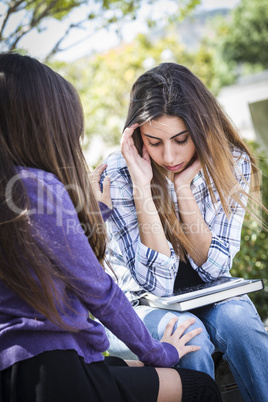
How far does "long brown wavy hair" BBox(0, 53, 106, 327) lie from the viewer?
1.48 meters

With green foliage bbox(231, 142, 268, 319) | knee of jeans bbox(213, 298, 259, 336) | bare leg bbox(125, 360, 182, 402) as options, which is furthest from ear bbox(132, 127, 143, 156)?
green foliage bbox(231, 142, 268, 319)

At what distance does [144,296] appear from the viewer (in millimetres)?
2434

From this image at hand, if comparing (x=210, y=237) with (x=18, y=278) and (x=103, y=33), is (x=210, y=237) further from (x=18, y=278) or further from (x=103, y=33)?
(x=103, y=33)

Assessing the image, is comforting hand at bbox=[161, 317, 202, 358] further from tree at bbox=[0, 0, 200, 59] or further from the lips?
tree at bbox=[0, 0, 200, 59]

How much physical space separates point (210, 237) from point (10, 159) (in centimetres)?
122

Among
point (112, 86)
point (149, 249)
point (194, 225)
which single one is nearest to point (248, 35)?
point (112, 86)

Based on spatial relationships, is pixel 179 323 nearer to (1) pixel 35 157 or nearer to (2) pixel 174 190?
(2) pixel 174 190

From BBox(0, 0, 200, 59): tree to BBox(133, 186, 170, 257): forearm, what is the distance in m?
2.22

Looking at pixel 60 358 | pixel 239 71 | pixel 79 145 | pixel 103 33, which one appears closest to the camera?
pixel 60 358

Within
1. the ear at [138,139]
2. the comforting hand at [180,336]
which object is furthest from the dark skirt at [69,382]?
the ear at [138,139]

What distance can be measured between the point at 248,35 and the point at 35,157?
155 feet

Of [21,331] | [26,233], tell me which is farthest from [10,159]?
[21,331]

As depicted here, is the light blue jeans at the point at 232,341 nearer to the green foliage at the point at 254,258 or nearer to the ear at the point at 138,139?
the ear at the point at 138,139

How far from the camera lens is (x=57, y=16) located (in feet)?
14.3
